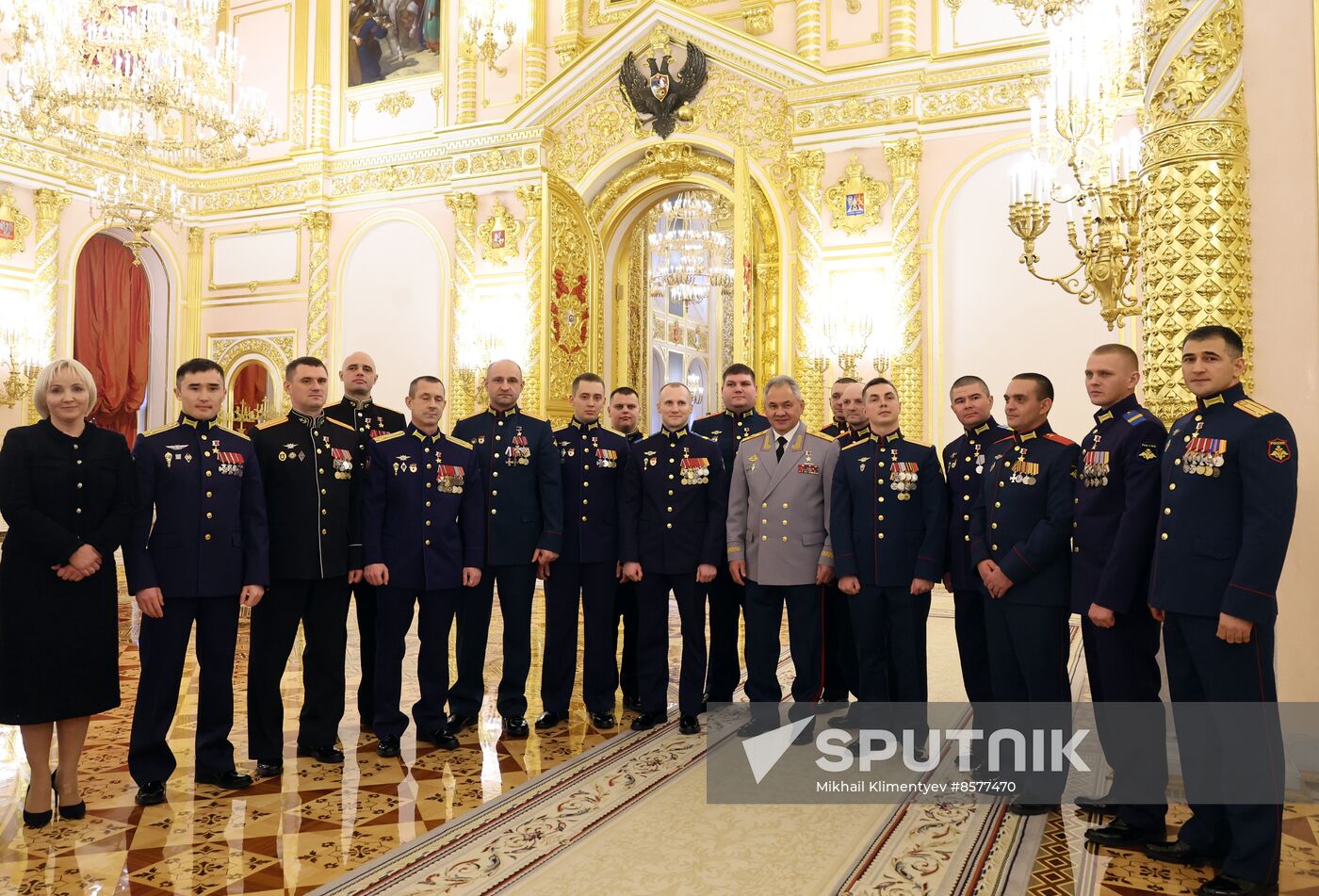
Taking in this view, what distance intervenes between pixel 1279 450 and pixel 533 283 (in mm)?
8284

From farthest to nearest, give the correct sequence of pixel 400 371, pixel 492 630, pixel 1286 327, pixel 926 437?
1. pixel 400 371
2. pixel 926 437
3. pixel 492 630
4. pixel 1286 327

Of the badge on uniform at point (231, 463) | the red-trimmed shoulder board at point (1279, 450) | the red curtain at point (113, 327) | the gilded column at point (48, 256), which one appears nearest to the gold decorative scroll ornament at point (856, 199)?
the red-trimmed shoulder board at point (1279, 450)

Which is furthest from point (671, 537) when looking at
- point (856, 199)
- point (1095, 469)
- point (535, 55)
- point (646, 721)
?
point (535, 55)

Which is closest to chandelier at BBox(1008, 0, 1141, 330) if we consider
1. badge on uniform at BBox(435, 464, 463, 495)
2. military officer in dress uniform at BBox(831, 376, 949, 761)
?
military officer in dress uniform at BBox(831, 376, 949, 761)

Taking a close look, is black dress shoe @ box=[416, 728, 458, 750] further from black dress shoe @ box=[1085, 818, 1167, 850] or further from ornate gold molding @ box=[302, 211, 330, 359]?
ornate gold molding @ box=[302, 211, 330, 359]

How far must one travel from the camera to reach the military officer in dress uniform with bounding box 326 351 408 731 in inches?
157

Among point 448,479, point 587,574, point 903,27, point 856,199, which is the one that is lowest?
point 587,574

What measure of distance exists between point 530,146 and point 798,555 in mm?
7539

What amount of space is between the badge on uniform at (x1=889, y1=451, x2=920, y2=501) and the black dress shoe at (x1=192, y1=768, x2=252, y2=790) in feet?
8.80

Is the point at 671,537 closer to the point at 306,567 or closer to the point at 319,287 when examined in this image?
the point at 306,567

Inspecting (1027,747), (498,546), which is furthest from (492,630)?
(1027,747)

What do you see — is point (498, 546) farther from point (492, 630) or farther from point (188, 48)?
point (188, 48)

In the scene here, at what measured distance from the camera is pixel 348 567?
3.71 m

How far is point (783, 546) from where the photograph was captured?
3.87 meters
